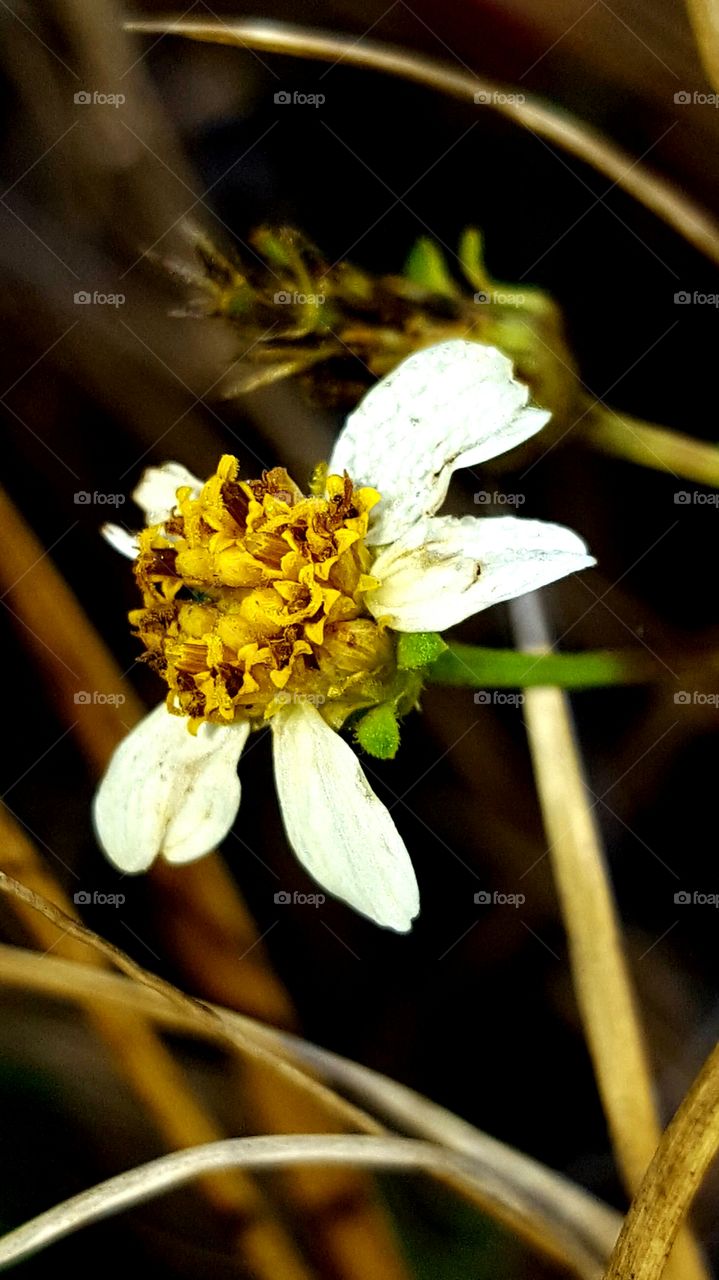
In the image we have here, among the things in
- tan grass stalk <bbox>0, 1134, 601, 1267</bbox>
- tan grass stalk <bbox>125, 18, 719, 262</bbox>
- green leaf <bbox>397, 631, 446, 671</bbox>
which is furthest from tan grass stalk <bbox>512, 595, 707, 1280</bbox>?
tan grass stalk <bbox>125, 18, 719, 262</bbox>

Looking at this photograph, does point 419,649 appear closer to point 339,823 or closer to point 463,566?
point 463,566

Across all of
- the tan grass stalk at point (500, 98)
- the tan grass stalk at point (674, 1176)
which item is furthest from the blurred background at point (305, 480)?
the tan grass stalk at point (674, 1176)

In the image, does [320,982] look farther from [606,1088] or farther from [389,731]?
[389,731]

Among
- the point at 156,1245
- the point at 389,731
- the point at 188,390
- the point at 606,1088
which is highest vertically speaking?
the point at 188,390

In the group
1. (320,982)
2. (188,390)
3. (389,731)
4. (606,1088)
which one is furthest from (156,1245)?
(188,390)

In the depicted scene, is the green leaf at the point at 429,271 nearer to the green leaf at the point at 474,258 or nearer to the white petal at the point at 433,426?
the green leaf at the point at 474,258

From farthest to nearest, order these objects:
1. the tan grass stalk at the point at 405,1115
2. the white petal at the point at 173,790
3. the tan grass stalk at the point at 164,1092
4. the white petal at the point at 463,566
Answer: the tan grass stalk at the point at 164,1092, the tan grass stalk at the point at 405,1115, the white petal at the point at 173,790, the white petal at the point at 463,566
